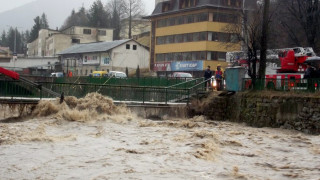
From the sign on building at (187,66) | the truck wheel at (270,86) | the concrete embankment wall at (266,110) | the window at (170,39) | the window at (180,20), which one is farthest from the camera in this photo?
the window at (170,39)

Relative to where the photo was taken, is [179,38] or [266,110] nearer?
[266,110]

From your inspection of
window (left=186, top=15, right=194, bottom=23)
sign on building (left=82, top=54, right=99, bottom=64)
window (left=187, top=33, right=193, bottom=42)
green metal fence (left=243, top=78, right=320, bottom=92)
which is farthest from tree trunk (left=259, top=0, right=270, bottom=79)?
sign on building (left=82, top=54, right=99, bottom=64)

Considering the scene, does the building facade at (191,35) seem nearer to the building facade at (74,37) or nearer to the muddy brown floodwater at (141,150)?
the building facade at (74,37)

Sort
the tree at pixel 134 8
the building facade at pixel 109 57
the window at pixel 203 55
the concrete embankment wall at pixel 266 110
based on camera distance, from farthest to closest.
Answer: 1. the tree at pixel 134 8
2. the building facade at pixel 109 57
3. the window at pixel 203 55
4. the concrete embankment wall at pixel 266 110

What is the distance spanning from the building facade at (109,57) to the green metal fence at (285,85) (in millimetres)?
42466

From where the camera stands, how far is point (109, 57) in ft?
219

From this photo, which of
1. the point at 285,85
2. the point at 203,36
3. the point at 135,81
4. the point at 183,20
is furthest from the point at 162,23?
the point at 285,85

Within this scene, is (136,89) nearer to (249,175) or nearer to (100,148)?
(100,148)

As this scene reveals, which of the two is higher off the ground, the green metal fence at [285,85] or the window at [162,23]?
the window at [162,23]

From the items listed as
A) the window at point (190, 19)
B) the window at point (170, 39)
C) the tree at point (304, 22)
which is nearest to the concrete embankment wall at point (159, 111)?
the tree at point (304, 22)

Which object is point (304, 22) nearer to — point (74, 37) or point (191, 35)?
point (191, 35)

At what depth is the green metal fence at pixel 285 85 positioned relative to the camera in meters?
20.6

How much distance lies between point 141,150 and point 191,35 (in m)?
49.7

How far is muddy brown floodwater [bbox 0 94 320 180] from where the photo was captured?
38.1ft
